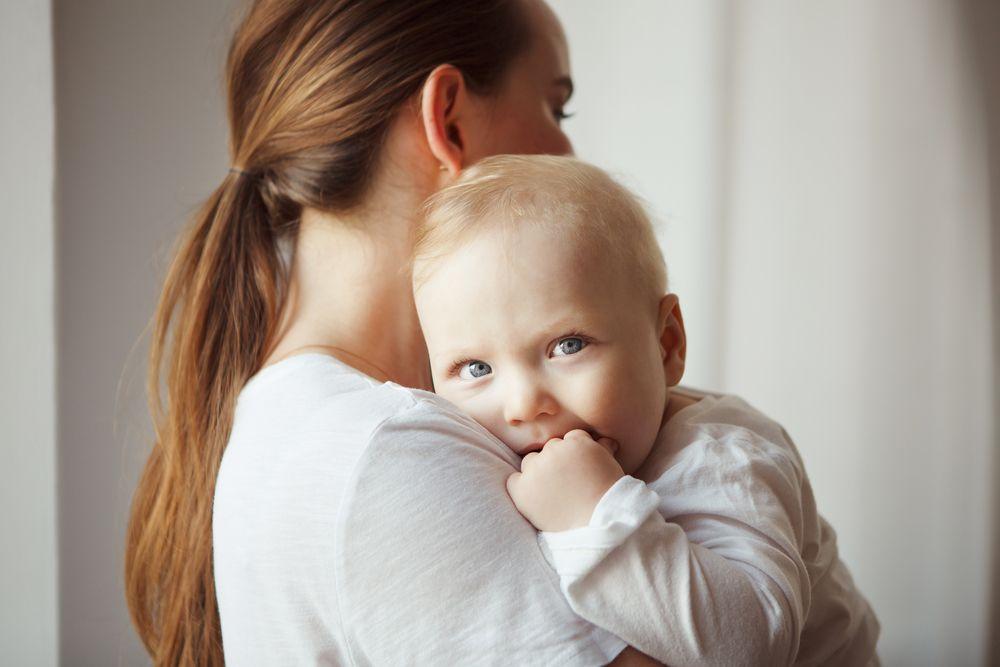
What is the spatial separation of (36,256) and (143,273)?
0.22 m

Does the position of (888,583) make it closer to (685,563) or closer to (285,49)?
(685,563)

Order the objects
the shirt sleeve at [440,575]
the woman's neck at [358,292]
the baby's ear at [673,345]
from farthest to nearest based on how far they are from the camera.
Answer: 1. the woman's neck at [358,292]
2. the baby's ear at [673,345]
3. the shirt sleeve at [440,575]

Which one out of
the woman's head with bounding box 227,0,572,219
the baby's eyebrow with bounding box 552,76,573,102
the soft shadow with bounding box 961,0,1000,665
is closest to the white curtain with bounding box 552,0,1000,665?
the soft shadow with bounding box 961,0,1000,665

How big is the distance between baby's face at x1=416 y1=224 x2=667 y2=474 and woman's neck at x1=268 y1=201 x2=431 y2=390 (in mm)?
219

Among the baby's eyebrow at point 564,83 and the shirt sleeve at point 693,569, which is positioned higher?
the baby's eyebrow at point 564,83

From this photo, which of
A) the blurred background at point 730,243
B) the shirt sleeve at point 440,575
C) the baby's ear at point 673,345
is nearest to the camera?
the shirt sleeve at point 440,575

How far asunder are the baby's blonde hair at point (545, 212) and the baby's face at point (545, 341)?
2 cm

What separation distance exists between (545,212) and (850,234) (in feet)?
4.71

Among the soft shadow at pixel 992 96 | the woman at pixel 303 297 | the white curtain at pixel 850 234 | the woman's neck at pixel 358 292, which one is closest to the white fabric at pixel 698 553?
the woman at pixel 303 297

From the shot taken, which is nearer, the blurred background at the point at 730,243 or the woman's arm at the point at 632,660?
the woman's arm at the point at 632,660

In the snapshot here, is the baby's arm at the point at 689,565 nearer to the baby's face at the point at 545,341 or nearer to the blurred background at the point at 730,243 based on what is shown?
the baby's face at the point at 545,341

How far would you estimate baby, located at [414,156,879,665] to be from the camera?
718 mm

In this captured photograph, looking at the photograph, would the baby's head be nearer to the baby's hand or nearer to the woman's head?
the baby's hand

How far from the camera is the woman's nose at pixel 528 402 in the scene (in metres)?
0.84
